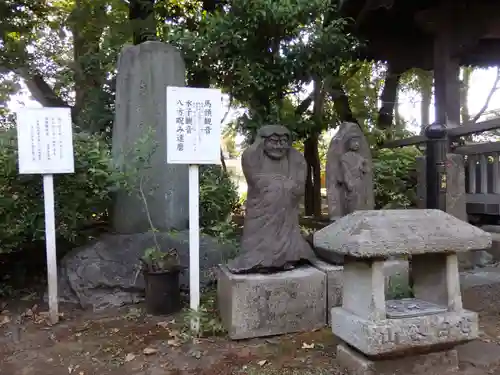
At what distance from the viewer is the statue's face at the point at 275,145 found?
4.20 meters

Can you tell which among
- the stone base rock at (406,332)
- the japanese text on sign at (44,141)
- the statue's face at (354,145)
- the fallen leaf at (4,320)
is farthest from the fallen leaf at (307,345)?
the fallen leaf at (4,320)

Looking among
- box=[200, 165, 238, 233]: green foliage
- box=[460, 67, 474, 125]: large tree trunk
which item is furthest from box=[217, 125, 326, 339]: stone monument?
box=[460, 67, 474, 125]: large tree trunk

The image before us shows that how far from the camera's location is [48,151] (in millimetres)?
4422

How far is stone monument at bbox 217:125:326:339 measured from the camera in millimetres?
3873

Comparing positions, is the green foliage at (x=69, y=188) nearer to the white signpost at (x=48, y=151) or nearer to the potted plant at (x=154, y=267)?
the potted plant at (x=154, y=267)

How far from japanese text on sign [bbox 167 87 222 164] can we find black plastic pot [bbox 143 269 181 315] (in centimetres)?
128

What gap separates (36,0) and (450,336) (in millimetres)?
9559

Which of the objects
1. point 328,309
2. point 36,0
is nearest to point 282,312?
point 328,309

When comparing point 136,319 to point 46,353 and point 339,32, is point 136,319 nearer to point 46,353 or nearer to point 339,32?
point 46,353

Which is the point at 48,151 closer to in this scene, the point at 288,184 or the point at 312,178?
the point at 288,184

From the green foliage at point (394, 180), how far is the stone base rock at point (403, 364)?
11.4ft

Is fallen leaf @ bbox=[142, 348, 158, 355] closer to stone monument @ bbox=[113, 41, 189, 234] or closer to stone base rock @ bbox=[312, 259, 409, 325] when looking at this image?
stone base rock @ bbox=[312, 259, 409, 325]

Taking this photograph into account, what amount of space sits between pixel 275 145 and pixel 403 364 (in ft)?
7.03

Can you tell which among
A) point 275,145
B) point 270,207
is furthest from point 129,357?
point 275,145
